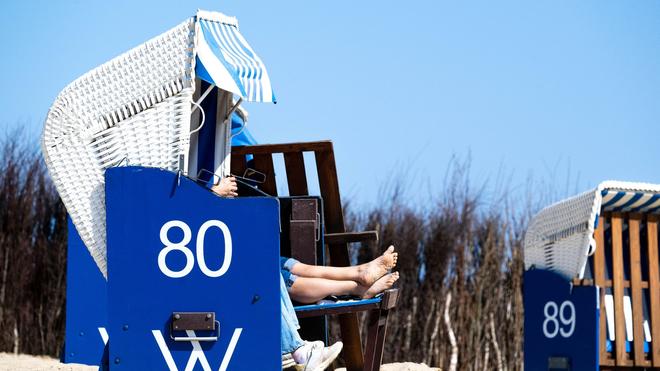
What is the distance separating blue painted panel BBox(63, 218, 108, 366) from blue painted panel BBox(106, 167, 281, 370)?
2.19 metres

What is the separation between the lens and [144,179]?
4.13 m

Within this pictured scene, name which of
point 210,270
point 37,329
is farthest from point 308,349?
point 37,329

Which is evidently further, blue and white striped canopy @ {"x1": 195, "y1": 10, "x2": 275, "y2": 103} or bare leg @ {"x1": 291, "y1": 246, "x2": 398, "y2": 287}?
bare leg @ {"x1": 291, "y1": 246, "x2": 398, "y2": 287}

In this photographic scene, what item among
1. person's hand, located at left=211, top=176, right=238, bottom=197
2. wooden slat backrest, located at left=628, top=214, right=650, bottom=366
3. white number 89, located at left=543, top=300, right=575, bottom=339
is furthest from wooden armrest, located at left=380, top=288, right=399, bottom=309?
wooden slat backrest, located at left=628, top=214, right=650, bottom=366

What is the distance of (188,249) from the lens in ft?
13.4

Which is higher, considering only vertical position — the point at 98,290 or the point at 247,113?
the point at 247,113

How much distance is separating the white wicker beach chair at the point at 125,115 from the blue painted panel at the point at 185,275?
240 mm

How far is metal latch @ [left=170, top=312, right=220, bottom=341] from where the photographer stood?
13.3 ft

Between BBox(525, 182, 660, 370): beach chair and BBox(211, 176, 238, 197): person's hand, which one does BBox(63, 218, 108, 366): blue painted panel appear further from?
BBox(525, 182, 660, 370): beach chair

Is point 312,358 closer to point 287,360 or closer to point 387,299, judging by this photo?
point 287,360

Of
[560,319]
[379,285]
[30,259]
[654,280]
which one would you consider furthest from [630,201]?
[30,259]

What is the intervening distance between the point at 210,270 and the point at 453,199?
6.94 metres

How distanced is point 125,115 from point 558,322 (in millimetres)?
4006

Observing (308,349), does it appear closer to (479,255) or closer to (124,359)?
(124,359)
